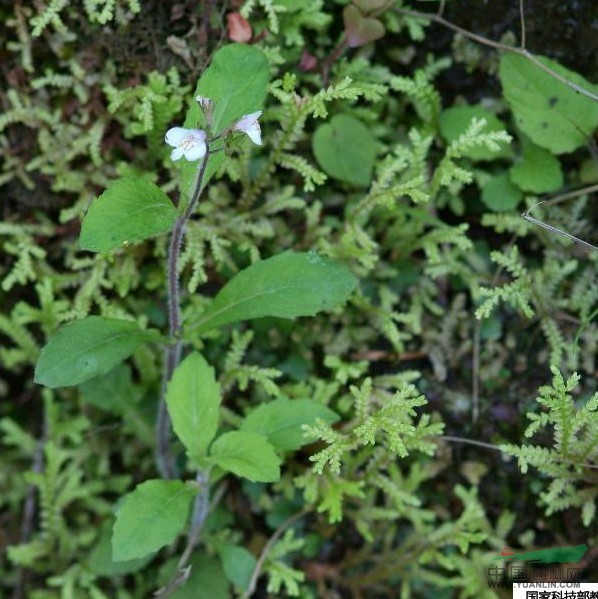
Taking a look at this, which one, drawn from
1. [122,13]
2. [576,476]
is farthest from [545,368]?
[122,13]

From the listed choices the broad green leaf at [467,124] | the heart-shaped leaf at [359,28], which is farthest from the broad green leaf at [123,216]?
the broad green leaf at [467,124]

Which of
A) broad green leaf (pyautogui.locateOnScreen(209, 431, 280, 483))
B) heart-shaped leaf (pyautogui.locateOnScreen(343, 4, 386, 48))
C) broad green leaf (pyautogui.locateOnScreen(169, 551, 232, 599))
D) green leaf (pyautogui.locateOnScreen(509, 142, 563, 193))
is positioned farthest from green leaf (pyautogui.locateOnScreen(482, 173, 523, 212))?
broad green leaf (pyautogui.locateOnScreen(169, 551, 232, 599))

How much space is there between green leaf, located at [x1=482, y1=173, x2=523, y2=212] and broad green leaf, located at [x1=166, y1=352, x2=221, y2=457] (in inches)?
46.5

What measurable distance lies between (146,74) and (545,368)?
1.73 m

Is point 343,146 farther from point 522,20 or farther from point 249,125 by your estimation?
point 249,125

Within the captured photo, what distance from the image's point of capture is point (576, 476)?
2.25 metres

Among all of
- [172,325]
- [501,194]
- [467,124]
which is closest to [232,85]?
[172,325]

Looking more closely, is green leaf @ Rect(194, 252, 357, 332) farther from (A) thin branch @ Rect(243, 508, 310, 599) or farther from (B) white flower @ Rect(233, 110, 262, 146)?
(A) thin branch @ Rect(243, 508, 310, 599)

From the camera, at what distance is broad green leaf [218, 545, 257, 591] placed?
2.30 metres

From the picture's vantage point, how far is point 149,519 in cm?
189

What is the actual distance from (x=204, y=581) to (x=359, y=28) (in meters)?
1.93

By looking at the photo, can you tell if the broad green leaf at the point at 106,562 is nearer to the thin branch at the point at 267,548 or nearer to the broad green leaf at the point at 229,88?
the thin branch at the point at 267,548

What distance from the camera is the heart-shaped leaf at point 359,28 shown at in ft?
7.47

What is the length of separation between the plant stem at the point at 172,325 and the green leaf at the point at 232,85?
236 millimetres
